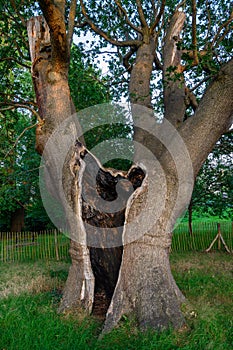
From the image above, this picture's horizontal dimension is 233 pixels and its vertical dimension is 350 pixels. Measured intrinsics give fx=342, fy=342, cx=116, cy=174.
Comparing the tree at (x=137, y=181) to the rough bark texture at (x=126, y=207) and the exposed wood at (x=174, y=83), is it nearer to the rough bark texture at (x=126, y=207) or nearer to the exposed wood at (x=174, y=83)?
the rough bark texture at (x=126, y=207)

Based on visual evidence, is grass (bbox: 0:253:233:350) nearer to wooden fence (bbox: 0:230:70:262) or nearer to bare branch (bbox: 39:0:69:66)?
bare branch (bbox: 39:0:69:66)

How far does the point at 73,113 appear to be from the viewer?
5.30m

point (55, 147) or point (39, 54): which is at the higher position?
point (39, 54)

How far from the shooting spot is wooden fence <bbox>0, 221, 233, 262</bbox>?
1145cm

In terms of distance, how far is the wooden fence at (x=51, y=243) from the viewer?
37.6 feet

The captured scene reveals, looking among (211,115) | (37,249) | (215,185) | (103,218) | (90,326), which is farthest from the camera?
(215,185)

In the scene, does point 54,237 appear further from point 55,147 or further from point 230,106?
point 230,106

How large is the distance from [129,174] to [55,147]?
1.14 m

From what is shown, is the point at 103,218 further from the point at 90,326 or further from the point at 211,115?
the point at 211,115

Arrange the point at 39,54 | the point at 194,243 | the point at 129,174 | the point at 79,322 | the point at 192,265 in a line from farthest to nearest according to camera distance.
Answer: the point at 194,243, the point at 192,265, the point at 39,54, the point at 129,174, the point at 79,322

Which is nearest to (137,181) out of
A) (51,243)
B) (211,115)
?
(211,115)

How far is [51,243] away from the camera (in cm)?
1152

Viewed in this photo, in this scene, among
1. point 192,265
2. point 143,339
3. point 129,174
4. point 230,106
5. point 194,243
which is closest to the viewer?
point 143,339

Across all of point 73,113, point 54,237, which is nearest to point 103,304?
point 73,113
